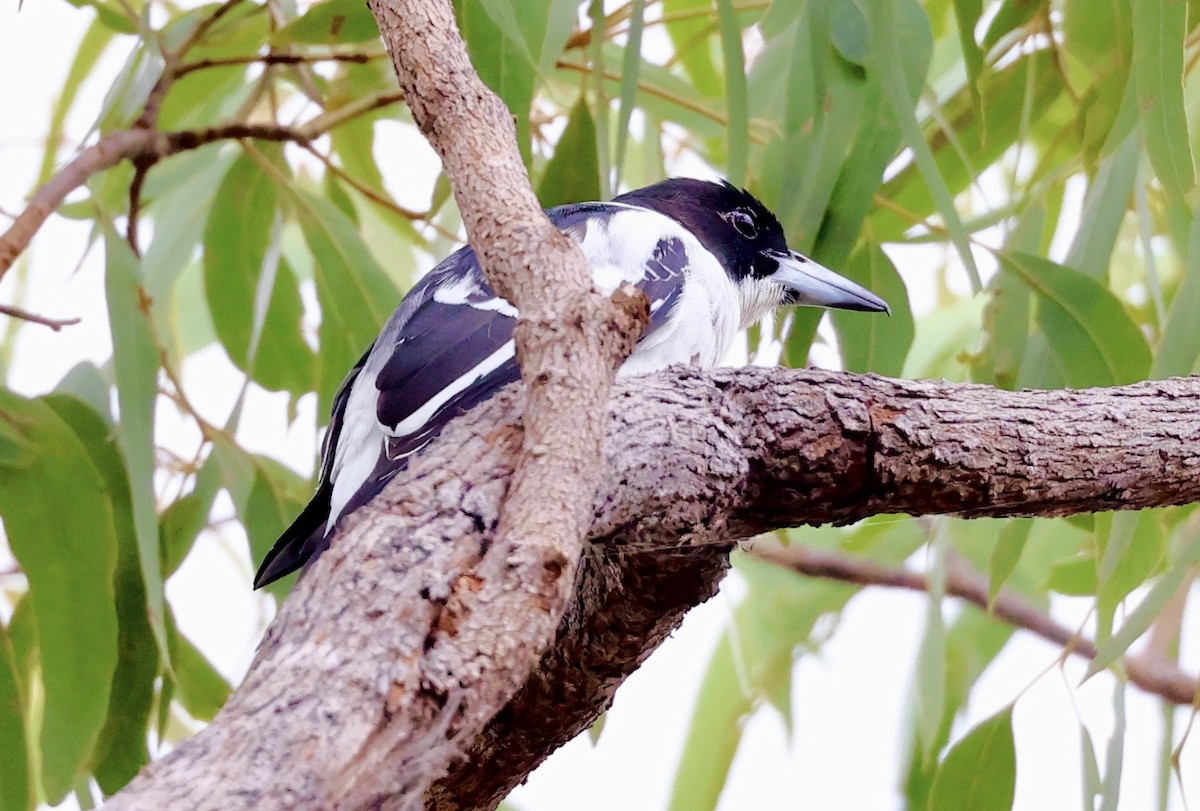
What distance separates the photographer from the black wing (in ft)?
4.46

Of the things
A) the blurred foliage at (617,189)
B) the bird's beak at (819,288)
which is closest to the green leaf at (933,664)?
the blurred foliage at (617,189)

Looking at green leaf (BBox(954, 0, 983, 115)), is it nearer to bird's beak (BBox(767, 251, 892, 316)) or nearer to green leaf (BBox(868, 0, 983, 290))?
green leaf (BBox(868, 0, 983, 290))

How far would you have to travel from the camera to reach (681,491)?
1.03 metres

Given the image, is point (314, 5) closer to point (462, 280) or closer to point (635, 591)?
point (462, 280)

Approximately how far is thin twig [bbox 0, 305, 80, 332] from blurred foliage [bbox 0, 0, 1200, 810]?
114 mm

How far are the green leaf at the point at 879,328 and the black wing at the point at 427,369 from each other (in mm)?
228

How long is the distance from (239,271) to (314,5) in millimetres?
433

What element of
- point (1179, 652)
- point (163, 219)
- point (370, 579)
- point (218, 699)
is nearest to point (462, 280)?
point (218, 699)

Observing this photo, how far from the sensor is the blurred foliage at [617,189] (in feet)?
4.87

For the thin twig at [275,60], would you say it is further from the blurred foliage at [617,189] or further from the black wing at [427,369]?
the black wing at [427,369]

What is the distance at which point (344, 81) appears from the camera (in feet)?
6.70

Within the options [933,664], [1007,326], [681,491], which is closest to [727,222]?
[1007,326]

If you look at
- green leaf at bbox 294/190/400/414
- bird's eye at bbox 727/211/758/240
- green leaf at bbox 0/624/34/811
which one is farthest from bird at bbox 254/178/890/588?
green leaf at bbox 0/624/34/811

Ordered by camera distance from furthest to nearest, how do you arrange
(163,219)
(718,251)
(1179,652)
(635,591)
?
(1179,652) → (163,219) → (718,251) → (635,591)
